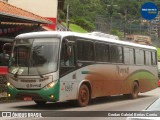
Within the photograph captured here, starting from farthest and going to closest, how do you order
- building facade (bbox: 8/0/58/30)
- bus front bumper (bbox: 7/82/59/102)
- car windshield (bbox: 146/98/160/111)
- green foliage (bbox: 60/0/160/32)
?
green foliage (bbox: 60/0/160/32) < building facade (bbox: 8/0/58/30) < bus front bumper (bbox: 7/82/59/102) < car windshield (bbox: 146/98/160/111)

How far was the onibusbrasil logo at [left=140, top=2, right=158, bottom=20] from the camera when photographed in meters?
15.8

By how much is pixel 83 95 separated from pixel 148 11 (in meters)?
4.15

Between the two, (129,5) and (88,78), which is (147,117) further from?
(129,5)

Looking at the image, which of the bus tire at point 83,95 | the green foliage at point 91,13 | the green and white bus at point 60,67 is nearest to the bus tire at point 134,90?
the green and white bus at point 60,67

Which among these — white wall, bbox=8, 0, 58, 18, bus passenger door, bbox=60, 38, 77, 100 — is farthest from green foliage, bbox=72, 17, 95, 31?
bus passenger door, bbox=60, 38, 77, 100

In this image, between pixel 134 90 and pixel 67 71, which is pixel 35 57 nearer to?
pixel 67 71

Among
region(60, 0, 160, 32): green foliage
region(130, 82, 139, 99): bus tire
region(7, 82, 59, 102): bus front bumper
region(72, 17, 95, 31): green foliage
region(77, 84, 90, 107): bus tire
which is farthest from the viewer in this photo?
region(72, 17, 95, 31): green foliage

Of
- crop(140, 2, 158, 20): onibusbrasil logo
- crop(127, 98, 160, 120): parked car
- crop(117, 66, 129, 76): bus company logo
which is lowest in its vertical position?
crop(127, 98, 160, 120): parked car

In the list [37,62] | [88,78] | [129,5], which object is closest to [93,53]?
[88,78]

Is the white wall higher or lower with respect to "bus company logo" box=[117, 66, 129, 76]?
higher

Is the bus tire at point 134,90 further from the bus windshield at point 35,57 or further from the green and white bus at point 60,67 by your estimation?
the bus windshield at point 35,57

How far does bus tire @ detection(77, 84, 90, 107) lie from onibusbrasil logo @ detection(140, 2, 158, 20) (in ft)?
12.5

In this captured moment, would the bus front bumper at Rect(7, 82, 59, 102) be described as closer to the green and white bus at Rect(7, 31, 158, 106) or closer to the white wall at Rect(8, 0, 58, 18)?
the green and white bus at Rect(7, 31, 158, 106)

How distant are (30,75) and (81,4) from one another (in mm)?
83304
